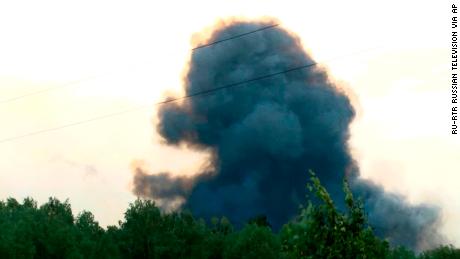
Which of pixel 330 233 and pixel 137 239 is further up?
pixel 137 239

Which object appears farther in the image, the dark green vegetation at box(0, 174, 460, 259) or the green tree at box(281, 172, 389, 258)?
the dark green vegetation at box(0, 174, 460, 259)

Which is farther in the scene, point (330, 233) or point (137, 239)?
point (137, 239)

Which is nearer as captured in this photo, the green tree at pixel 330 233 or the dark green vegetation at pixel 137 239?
the green tree at pixel 330 233

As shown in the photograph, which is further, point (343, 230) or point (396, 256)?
point (396, 256)

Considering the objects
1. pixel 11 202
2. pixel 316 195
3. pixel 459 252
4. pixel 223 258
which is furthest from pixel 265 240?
pixel 316 195

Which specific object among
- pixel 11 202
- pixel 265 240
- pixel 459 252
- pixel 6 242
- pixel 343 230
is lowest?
pixel 343 230

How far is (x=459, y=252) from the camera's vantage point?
114562mm

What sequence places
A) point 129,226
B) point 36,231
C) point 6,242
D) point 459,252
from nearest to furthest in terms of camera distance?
point 6,242
point 36,231
point 129,226
point 459,252

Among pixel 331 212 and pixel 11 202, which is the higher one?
pixel 11 202

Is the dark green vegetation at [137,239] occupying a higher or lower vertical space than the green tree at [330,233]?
higher

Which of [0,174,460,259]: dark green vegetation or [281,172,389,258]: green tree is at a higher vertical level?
[0,174,460,259]: dark green vegetation

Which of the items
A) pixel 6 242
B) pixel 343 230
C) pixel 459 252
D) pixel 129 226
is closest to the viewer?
pixel 343 230

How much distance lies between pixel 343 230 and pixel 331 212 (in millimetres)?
→ 822

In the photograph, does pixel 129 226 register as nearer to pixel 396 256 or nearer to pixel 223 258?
pixel 223 258
